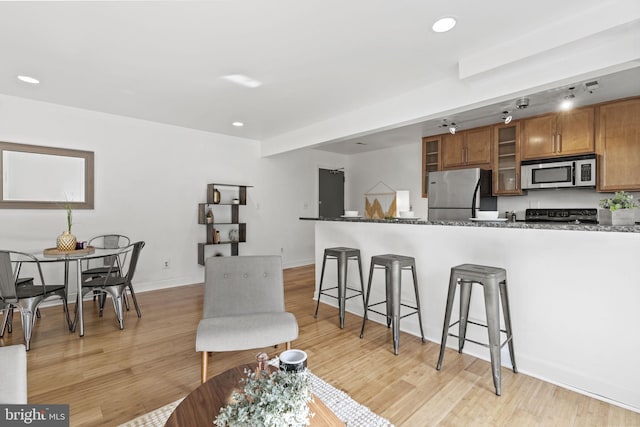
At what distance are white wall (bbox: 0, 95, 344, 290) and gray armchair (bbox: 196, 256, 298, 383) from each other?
2.75m

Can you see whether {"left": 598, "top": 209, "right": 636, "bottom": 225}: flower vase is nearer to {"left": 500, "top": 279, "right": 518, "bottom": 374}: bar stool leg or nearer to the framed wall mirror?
{"left": 500, "top": 279, "right": 518, "bottom": 374}: bar stool leg

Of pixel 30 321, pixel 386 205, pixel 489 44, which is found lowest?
pixel 30 321

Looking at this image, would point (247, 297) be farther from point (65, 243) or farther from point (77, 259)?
point (65, 243)

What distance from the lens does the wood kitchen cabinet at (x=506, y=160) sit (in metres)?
4.35

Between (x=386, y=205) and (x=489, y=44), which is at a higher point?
(x=489, y=44)

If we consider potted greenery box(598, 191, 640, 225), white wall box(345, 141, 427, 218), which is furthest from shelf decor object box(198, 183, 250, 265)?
potted greenery box(598, 191, 640, 225)

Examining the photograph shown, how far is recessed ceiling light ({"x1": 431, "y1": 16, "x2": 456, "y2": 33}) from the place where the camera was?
6.82ft

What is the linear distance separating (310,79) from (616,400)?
3.31 metres

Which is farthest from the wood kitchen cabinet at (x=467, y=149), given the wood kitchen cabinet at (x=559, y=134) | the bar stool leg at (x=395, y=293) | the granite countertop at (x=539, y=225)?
the bar stool leg at (x=395, y=293)

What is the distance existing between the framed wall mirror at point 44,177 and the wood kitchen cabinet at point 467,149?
520cm

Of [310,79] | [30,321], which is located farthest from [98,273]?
[310,79]

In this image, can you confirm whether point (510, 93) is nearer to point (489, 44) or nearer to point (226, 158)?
point (489, 44)

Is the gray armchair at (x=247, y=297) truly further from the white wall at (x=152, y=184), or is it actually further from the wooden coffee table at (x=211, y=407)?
the white wall at (x=152, y=184)

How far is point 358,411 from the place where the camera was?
5.95 ft
